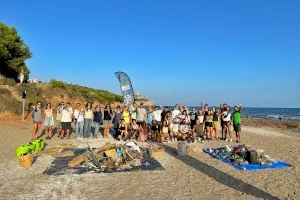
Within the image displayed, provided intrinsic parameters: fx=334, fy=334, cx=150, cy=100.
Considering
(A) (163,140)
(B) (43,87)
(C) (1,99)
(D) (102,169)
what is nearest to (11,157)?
(D) (102,169)

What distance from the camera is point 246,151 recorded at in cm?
1049

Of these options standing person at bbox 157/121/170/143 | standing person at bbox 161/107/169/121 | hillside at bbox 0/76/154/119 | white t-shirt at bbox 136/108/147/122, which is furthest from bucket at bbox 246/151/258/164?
hillside at bbox 0/76/154/119

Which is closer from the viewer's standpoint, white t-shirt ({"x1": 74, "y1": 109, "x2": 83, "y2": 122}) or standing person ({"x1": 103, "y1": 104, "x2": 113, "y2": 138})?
white t-shirt ({"x1": 74, "y1": 109, "x2": 83, "y2": 122})

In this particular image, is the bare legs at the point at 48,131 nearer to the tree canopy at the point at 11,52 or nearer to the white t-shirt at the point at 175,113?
the white t-shirt at the point at 175,113

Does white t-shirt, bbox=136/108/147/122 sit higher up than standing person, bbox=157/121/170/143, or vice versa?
white t-shirt, bbox=136/108/147/122

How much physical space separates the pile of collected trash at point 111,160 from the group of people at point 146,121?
4580mm

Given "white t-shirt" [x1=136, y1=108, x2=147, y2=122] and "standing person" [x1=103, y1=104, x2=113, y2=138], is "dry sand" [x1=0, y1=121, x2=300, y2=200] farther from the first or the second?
"standing person" [x1=103, y1=104, x2=113, y2=138]

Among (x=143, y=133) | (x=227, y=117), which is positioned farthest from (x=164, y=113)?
(x=227, y=117)

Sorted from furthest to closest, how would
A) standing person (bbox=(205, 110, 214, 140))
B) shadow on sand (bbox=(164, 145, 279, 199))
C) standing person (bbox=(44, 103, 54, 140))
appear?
standing person (bbox=(205, 110, 214, 140)), standing person (bbox=(44, 103, 54, 140)), shadow on sand (bbox=(164, 145, 279, 199))

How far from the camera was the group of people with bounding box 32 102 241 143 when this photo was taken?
15180 mm

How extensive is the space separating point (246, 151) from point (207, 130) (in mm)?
5671

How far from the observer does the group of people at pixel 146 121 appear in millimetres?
15180

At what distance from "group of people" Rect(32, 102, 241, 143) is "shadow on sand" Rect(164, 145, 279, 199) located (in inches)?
142

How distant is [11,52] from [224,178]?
3066cm
